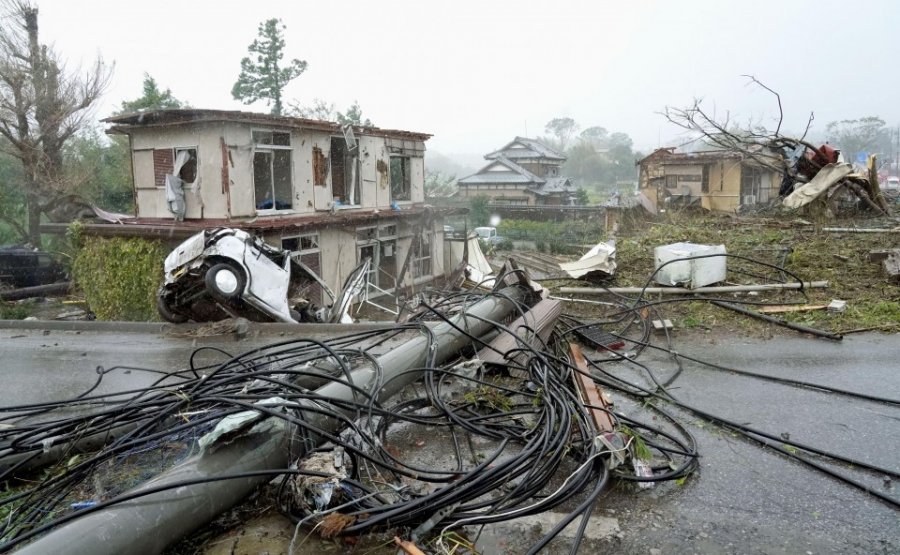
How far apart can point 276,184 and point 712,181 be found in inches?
840

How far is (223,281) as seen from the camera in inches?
328

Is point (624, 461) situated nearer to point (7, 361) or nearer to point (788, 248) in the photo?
point (7, 361)

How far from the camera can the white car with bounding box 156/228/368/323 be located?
8.39 meters

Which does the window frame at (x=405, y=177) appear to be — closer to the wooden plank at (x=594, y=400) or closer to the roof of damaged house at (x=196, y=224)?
the roof of damaged house at (x=196, y=224)

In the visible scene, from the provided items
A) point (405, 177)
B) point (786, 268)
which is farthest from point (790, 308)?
point (405, 177)

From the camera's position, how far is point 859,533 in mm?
3090

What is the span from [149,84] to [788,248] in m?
24.9

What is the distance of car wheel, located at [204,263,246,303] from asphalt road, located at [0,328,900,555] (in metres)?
0.86

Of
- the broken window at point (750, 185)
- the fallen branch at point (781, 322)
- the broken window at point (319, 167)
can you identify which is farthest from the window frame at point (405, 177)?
the broken window at point (750, 185)

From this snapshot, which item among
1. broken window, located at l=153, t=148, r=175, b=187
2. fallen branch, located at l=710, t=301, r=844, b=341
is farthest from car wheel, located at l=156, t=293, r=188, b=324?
fallen branch, located at l=710, t=301, r=844, b=341

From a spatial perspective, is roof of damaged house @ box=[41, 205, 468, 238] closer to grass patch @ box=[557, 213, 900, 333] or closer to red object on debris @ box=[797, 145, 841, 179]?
grass patch @ box=[557, 213, 900, 333]

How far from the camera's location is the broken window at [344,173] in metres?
17.3

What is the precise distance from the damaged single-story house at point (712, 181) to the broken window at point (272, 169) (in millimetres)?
17529

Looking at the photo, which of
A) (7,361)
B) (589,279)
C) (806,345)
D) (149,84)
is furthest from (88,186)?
(806,345)
